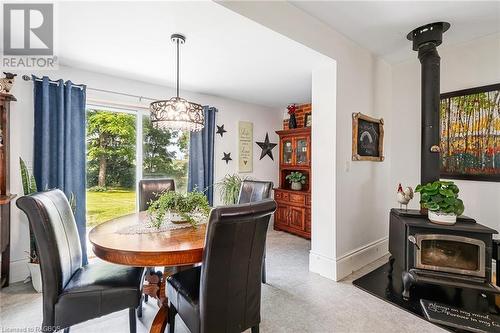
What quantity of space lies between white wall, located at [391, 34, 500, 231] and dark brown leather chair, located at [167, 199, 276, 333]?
2614mm

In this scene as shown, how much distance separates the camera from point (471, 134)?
254 centimetres

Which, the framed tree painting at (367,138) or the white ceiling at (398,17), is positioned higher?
the white ceiling at (398,17)

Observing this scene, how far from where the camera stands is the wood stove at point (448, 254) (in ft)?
6.18

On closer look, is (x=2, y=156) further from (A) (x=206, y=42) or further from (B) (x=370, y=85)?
(B) (x=370, y=85)

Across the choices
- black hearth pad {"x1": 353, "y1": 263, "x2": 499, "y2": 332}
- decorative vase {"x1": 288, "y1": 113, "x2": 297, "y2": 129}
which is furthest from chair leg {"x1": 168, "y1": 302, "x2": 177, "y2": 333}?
decorative vase {"x1": 288, "y1": 113, "x2": 297, "y2": 129}

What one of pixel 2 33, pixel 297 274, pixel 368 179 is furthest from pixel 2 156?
pixel 368 179

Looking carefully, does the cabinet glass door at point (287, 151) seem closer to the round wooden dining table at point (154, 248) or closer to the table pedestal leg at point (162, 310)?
the round wooden dining table at point (154, 248)

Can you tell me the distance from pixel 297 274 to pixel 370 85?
93.0 inches

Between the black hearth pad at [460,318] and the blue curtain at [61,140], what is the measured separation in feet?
10.7

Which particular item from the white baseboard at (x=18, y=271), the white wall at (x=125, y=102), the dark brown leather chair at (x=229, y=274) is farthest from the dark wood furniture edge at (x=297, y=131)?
the white baseboard at (x=18, y=271)

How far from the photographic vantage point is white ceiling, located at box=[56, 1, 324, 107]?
1773 mm

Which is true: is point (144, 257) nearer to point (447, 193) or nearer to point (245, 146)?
point (447, 193)

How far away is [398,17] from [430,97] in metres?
0.80

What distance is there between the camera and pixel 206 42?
218 cm
